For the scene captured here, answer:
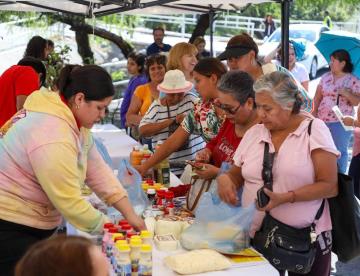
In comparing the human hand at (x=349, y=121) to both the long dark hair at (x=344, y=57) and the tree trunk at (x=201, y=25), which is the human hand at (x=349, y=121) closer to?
the long dark hair at (x=344, y=57)

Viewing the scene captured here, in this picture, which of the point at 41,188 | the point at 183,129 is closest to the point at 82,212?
the point at 41,188

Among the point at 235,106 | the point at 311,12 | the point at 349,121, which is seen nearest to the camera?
the point at 235,106

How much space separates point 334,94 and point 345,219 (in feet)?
12.7

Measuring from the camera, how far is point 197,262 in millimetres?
2408

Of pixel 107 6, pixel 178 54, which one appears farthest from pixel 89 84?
pixel 107 6

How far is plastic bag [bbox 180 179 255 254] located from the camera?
2.57m

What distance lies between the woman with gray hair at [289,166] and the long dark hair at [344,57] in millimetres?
3722

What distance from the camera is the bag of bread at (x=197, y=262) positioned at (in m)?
2.38

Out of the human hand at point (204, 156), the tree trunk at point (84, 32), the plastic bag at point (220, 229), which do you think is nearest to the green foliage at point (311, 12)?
the tree trunk at point (84, 32)

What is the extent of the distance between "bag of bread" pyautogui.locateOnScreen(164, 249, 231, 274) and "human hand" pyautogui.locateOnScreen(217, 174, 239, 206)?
0.33m

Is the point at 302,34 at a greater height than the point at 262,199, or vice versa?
the point at 262,199

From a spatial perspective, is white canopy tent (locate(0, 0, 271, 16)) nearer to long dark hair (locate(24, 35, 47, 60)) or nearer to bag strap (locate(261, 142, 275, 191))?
long dark hair (locate(24, 35, 47, 60))

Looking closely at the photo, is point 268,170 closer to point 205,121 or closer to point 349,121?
point 205,121

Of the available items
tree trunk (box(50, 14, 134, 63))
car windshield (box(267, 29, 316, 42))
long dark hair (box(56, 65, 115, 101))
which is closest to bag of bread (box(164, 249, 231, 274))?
long dark hair (box(56, 65, 115, 101))
